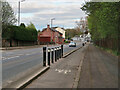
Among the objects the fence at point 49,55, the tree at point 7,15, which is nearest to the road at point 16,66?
the fence at point 49,55

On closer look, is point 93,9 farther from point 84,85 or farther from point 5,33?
point 84,85

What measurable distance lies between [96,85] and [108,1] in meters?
13.1

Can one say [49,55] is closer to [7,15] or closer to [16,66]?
[16,66]

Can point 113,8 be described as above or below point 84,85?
above

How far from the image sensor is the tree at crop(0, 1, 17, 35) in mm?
36156

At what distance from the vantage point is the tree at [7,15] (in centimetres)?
3616

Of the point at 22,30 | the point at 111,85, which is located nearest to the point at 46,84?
the point at 111,85

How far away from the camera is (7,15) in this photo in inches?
1432

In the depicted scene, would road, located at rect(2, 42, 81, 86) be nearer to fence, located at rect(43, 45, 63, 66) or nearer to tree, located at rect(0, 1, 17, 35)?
fence, located at rect(43, 45, 63, 66)

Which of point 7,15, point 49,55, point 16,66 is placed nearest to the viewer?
point 16,66

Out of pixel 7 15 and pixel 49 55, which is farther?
pixel 7 15

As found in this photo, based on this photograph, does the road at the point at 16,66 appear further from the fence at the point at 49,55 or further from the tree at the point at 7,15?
the tree at the point at 7,15

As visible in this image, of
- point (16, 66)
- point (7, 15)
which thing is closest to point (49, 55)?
point (16, 66)

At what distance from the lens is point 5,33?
40344mm
